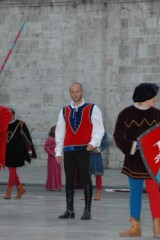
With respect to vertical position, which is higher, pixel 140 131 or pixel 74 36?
pixel 74 36

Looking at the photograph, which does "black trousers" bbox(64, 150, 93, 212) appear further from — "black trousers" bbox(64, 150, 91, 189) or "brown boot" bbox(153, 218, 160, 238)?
"brown boot" bbox(153, 218, 160, 238)

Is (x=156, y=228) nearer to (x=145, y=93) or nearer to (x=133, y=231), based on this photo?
(x=133, y=231)

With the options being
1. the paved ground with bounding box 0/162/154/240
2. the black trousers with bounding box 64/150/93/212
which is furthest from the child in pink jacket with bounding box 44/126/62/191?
the black trousers with bounding box 64/150/93/212

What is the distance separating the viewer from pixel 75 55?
28.0 m

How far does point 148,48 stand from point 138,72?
684 millimetres

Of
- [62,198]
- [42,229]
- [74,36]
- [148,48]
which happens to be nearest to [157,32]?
[148,48]

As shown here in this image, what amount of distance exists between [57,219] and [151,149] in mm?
2772

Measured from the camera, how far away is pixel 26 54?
28484mm

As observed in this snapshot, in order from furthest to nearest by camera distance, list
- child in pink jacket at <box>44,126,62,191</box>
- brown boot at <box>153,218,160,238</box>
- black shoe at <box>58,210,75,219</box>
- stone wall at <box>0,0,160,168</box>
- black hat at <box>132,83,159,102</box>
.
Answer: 1. stone wall at <box>0,0,160,168</box>
2. child in pink jacket at <box>44,126,62,191</box>
3. black shoe at <box>58,210,75,219</box>
4. black hat at <box>132,83,159,102</box>
5. brown boot at <box>153,218,160,238</box>

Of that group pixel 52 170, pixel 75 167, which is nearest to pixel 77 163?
pixel 75 167

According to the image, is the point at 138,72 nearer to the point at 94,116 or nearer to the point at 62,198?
the point at 62,198

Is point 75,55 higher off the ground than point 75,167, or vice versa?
point 75,55

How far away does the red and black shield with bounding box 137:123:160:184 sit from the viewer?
36.3ft

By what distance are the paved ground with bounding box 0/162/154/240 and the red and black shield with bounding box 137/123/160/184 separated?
0.80 metres
